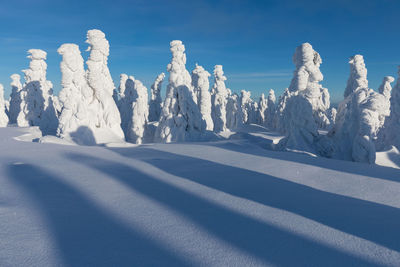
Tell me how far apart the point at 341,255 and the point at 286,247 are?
1.70 feet

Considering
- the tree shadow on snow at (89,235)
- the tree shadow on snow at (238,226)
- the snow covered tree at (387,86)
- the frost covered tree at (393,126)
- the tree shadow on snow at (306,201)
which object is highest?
the snow covered tree at (387,86)

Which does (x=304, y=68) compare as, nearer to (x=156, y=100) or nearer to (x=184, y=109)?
(x=184, y=109)

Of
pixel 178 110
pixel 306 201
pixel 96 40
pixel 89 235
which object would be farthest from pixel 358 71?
pixel 89 235

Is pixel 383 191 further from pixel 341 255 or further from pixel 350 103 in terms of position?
pixel 350 103

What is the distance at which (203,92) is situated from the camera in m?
30.6

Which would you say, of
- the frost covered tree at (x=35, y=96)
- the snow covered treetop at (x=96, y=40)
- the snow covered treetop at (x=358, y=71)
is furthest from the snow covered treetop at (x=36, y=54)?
the snow covered treetop at (x=358, y=71)

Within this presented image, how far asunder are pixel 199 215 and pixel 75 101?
15433 millimetres

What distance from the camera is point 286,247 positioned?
263cm

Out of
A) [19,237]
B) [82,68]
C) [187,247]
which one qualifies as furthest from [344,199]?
[82,68]

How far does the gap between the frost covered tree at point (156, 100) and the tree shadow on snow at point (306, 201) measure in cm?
3303

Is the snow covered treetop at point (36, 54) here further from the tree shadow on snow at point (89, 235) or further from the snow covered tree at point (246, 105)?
the snow covered tree at point (246, 105)

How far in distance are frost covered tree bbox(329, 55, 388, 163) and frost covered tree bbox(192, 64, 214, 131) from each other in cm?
1674

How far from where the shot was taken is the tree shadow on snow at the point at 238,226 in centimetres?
246

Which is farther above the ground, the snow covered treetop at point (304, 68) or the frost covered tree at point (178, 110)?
the snow covered treetop at point (304, 68)
